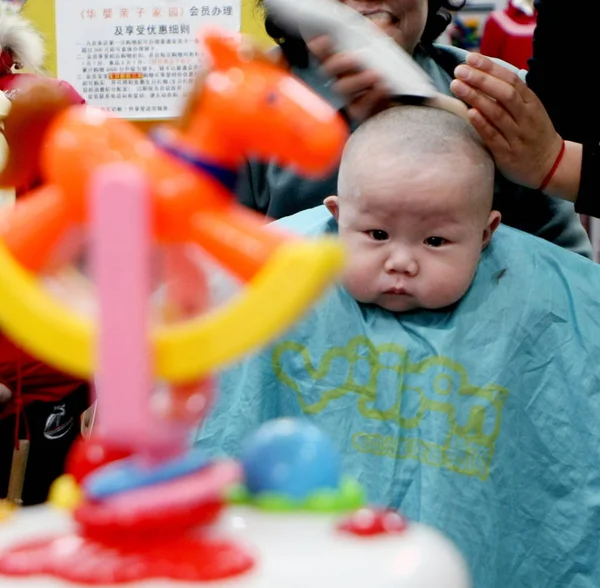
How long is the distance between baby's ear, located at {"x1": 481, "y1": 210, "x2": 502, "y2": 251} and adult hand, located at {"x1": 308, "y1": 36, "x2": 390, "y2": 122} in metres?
0.22

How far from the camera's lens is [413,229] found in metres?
1.24

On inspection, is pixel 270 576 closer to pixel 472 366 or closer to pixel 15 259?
pixel 15 259

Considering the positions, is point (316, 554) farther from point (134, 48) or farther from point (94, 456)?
point (134, 48)

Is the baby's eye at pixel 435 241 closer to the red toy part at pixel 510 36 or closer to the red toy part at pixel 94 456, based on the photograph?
the red toy part at pixel 94 456

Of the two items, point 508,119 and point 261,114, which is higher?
point 261,114

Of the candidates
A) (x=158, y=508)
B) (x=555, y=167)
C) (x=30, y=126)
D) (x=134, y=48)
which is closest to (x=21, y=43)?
(x=134, y=48)

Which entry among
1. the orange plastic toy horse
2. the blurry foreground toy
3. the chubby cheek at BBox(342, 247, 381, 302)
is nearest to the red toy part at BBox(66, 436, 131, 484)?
the blurry foreground toy

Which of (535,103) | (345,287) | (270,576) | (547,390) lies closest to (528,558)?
(547,390)

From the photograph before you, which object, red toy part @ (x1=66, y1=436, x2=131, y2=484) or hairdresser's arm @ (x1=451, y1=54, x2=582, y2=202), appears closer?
red toy part @ (x1=66, y1=436, x2=131, y2=484)

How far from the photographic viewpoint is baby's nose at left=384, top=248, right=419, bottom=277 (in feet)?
4.07

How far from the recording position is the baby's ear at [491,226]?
1.37 meters

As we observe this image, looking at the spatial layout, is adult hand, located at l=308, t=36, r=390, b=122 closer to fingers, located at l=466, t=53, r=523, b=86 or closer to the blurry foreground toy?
fingers, located at l=466, t=53, r=523, b=86

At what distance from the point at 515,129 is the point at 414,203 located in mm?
186

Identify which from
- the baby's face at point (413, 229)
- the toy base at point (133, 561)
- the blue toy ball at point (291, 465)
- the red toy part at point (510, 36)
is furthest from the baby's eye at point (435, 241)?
the red toy part at point (510, 36)
